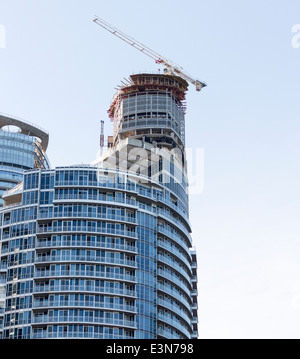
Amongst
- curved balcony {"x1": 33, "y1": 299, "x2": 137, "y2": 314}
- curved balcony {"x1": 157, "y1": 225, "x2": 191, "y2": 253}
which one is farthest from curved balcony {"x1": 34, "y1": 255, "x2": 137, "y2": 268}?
curved balcony {"x1": 157, "y1": 225, "x2": 191, "y2": 253}

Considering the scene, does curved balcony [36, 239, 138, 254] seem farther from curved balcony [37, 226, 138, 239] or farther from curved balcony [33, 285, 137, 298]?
curved balcony [33, 285, 137, 298]

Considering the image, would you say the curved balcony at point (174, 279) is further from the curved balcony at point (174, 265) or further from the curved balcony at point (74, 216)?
the curved balcony at point (74, 216)

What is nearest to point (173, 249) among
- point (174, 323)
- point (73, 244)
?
point (174, 323)

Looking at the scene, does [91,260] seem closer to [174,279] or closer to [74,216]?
[74,216]

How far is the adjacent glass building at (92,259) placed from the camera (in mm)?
154500

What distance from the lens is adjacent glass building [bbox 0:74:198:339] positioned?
154 meters

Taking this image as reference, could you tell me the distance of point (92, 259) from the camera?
160250mm

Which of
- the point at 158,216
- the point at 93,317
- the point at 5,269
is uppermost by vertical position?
the point at 158,216
